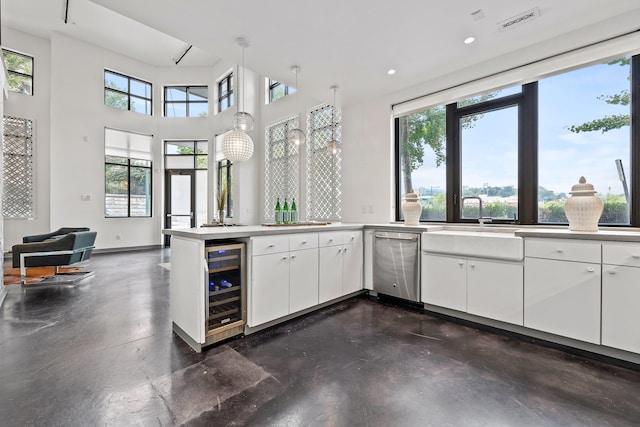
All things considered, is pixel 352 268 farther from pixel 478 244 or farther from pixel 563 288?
pixel 563 288

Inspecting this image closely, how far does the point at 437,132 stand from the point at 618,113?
63.9 inches

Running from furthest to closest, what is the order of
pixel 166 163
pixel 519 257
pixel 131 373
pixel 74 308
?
→ 1. pixel 166 163
2. pixel 74 308
3. pixel 519 257
4. pixel 131 373

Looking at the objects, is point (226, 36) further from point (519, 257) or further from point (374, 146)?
point (519, 257)

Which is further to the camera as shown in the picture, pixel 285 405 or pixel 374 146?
pixel 374 146

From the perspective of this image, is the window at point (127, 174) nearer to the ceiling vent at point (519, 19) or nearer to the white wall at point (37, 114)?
the white wall at point (37, 114)

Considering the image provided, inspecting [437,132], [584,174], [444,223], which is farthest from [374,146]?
[584,174]

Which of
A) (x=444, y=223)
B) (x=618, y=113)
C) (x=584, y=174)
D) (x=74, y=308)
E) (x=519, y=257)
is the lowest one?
(x=74, y=308)

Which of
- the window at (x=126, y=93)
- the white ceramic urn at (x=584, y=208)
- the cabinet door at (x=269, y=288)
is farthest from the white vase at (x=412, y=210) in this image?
the window at (x=126, y=93)

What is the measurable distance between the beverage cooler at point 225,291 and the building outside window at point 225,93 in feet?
19.8

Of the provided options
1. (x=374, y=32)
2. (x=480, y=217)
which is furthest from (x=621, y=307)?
(x=374, y=32)

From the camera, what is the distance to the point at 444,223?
3496mm

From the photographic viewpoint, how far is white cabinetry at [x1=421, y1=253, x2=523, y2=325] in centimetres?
245

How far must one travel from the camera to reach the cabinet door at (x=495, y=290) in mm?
2430

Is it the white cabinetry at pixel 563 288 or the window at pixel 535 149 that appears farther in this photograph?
the window at pixel 535 149
